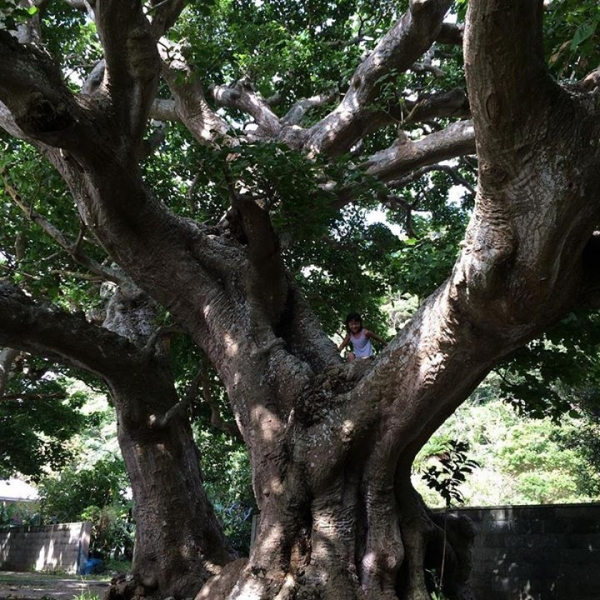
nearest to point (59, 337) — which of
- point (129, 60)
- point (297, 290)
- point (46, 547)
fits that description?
point (297, 290)

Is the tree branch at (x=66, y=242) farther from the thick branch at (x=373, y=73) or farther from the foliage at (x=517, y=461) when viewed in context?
the foliage at (x=517, y=461)

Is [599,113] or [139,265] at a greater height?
[139,265]

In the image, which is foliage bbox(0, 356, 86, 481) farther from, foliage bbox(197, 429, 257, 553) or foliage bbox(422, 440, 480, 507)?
foliage bbox(422, 440, 480, 507)

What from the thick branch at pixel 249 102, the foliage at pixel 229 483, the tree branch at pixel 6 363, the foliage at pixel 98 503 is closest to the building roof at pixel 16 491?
the foliage at pixel 98 503

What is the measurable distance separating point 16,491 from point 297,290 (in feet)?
86.6

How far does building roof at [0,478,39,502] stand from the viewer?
26.3 meters

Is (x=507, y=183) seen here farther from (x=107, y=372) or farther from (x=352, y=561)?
(x=107, y=372)

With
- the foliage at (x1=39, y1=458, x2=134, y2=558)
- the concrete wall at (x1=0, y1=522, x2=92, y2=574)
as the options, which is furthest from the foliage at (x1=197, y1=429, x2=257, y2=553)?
the concrete wall at (x1=0, y1=522, x2=92, y2=574)

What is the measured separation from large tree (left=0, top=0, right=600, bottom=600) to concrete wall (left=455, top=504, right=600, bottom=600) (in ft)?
7.04

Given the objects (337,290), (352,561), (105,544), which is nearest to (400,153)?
(337,290)

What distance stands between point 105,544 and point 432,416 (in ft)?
47.5

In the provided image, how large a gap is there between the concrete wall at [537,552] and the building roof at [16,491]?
2239 centimetres

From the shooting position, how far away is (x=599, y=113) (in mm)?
3326

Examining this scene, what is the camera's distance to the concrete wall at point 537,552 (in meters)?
6.86
